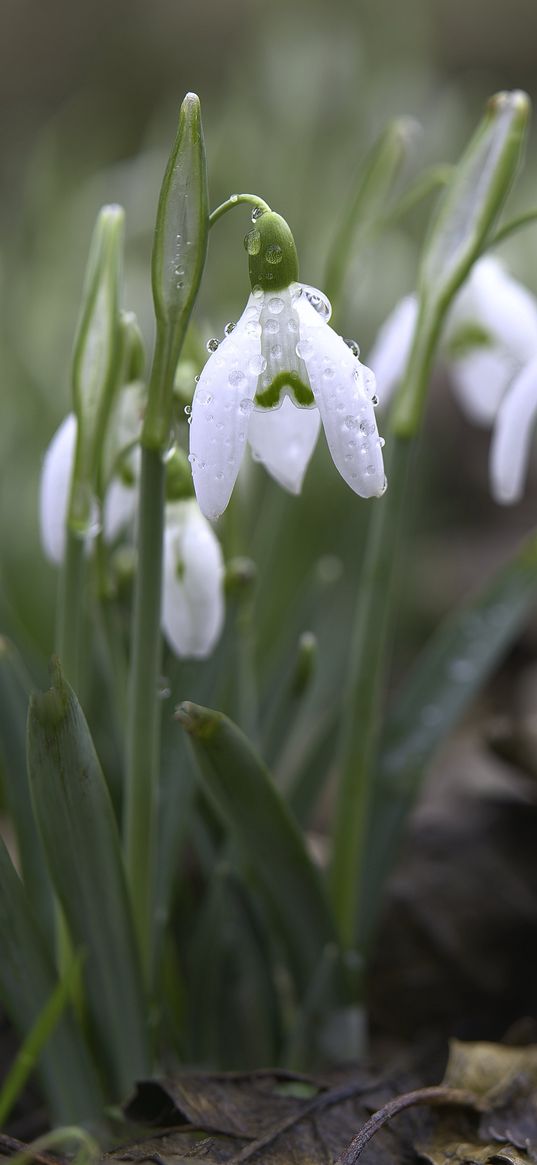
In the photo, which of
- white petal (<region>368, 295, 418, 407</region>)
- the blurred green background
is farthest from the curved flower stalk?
the blurred green background

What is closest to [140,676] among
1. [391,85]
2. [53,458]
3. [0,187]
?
[53,458]

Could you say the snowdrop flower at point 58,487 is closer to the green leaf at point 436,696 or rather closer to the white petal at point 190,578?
the white petal at point 190,578

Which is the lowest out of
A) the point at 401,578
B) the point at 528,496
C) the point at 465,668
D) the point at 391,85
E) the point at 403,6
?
the point at 465,668

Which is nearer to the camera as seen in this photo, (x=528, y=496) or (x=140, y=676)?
(x=140, y=676)

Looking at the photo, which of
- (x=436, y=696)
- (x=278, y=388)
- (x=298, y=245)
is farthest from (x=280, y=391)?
(x=298, y=245)

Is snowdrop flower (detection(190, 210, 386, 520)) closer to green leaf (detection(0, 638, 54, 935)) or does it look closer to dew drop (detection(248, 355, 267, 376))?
dew drop (detection(248, 355, 267, 376))

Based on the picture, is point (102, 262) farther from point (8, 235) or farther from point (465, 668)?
point (8, 235)

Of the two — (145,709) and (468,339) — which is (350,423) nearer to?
(145,709)
